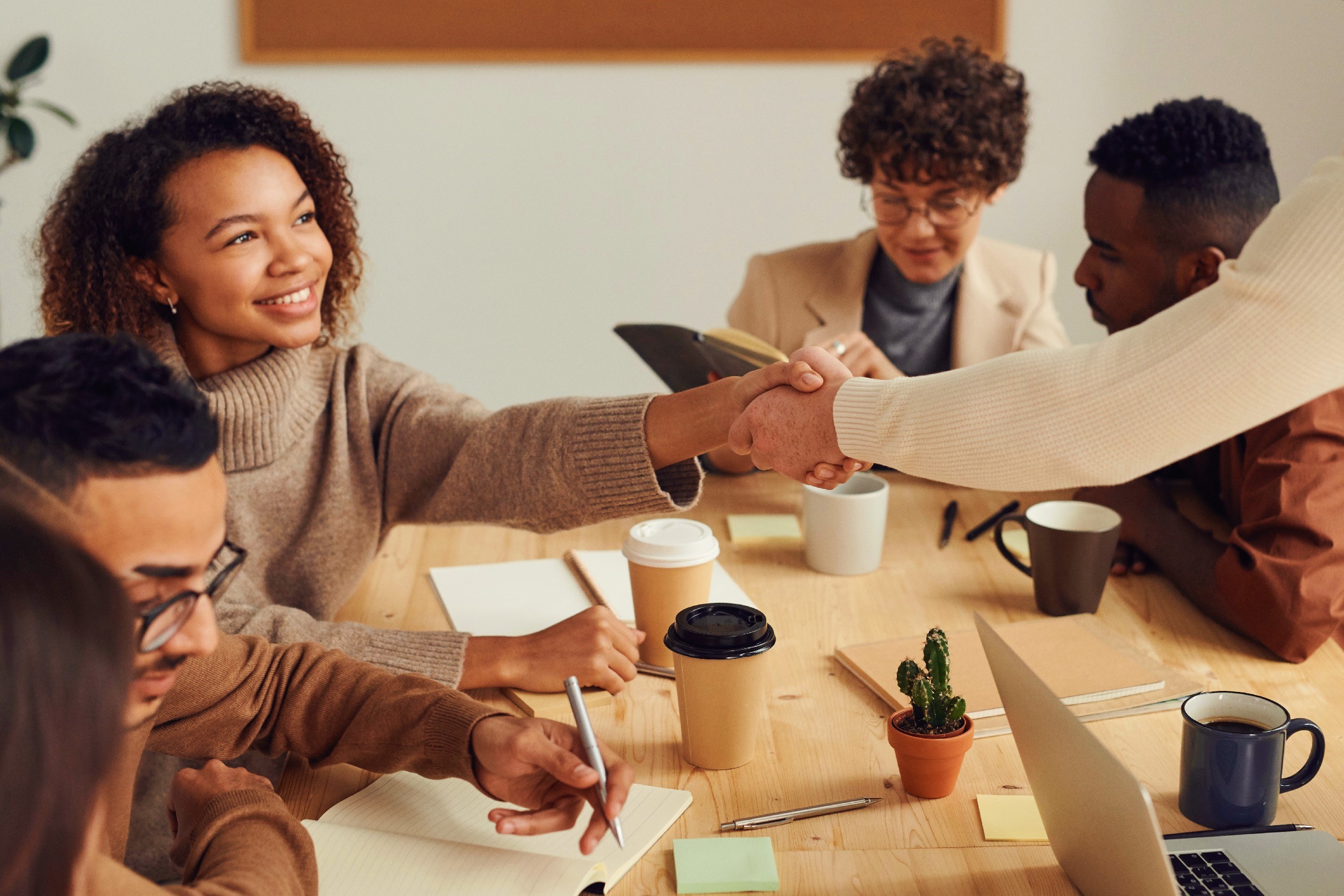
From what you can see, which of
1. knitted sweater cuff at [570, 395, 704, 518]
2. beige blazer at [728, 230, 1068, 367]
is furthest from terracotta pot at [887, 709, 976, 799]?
beige blazer at [728, 230, 1068, 367]

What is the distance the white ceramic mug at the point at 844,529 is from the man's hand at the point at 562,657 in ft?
1.10

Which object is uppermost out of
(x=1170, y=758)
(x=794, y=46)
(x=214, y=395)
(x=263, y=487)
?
(x=794, y=46)

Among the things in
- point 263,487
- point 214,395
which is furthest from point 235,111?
point 263,487

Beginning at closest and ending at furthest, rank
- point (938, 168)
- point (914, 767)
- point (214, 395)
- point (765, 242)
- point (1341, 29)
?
point (914, 767)
point (214, 395)
point (938, 168)
point (1341, 29)
point (765, 242)

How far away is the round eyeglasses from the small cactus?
1.24 m

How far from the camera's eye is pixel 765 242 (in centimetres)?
338

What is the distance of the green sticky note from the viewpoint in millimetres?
859

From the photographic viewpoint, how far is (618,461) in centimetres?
130

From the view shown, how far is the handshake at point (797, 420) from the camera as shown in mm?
1309

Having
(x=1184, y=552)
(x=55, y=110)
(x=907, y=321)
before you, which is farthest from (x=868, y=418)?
(x=55, y=110)

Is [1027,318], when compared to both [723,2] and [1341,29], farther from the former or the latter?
[1341,29]

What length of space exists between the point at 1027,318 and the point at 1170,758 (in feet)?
4.17

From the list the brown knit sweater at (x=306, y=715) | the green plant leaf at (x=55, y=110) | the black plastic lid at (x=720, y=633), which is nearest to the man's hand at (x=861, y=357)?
the black plastic lid at (x=720, y=633)

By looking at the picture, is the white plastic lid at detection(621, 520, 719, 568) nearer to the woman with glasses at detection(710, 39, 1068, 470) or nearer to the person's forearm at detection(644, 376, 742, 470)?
the person's forearm at detection(644, 376, 742, 470)
